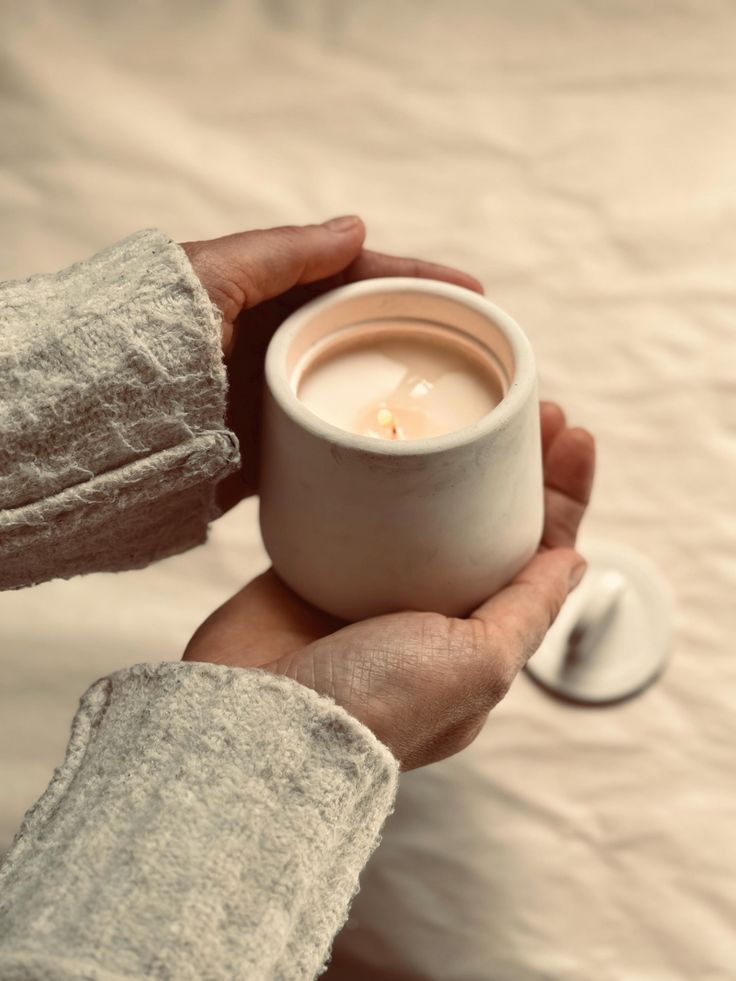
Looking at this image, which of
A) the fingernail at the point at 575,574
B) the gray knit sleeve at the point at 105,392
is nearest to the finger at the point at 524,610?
the fingernail at the point at 575,574

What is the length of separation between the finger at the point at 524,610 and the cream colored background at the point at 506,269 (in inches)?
6.4

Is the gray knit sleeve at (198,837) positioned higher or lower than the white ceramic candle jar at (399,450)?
lower

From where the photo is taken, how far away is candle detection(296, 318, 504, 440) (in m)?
0.55

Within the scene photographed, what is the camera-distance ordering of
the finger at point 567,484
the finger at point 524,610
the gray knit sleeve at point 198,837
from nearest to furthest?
the gray knit sleeve at point 198,837 → the finger at point 524,610 → the finger at point 567,484

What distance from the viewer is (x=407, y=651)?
0.51m

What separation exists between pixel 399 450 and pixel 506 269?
0.46m

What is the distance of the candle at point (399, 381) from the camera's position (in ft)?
1.80

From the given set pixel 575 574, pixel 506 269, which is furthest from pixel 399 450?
pixel 506 269

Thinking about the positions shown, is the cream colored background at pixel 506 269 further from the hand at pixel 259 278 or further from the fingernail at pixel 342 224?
the fingernail at pixel 342 224

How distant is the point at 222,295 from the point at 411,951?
0.40 meters

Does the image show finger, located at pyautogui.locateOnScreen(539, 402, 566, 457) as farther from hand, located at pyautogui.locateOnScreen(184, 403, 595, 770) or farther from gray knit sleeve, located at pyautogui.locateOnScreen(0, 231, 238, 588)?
gray knit sleeve, located at pyautogui.locateOnScreen(0, 231, 238, 588)

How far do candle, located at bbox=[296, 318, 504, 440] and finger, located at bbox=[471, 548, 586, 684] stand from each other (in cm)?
10

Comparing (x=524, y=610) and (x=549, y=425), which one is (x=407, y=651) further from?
(x=549, y=425)

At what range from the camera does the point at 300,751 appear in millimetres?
462
